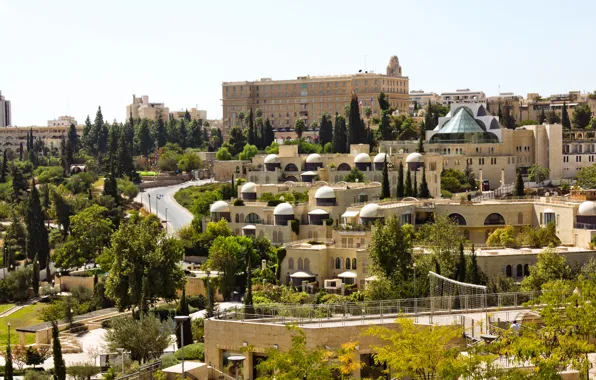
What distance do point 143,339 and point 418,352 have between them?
16852 millimetres

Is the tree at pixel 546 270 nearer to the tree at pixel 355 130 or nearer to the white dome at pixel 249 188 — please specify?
the white dome at pixel 249 188

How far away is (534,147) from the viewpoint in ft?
293

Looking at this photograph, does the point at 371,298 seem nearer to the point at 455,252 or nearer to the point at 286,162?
the point at 455,252

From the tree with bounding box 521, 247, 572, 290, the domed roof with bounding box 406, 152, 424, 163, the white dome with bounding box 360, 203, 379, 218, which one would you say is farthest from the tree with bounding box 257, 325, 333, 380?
the domed roof with bounding box 406, 152, 424, 163

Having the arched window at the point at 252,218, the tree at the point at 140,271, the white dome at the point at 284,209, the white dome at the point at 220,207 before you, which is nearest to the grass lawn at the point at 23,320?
the tree at the point at 140,271

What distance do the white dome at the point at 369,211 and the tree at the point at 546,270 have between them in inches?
479

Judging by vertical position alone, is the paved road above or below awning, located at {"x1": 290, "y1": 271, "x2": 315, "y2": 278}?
above

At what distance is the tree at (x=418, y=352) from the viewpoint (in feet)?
72.3

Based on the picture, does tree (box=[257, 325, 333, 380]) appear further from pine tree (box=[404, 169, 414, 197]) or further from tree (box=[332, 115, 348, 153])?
tree (box=[332, 115, 348, 153])

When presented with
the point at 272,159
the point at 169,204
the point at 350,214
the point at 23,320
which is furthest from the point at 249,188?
the point at 23,320

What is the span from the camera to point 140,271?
49844 mm

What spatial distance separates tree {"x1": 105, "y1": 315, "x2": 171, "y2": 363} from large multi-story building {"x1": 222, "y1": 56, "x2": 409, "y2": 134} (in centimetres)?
9962

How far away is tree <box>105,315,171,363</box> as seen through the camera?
37156 mm

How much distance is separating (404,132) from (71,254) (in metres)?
41.1
